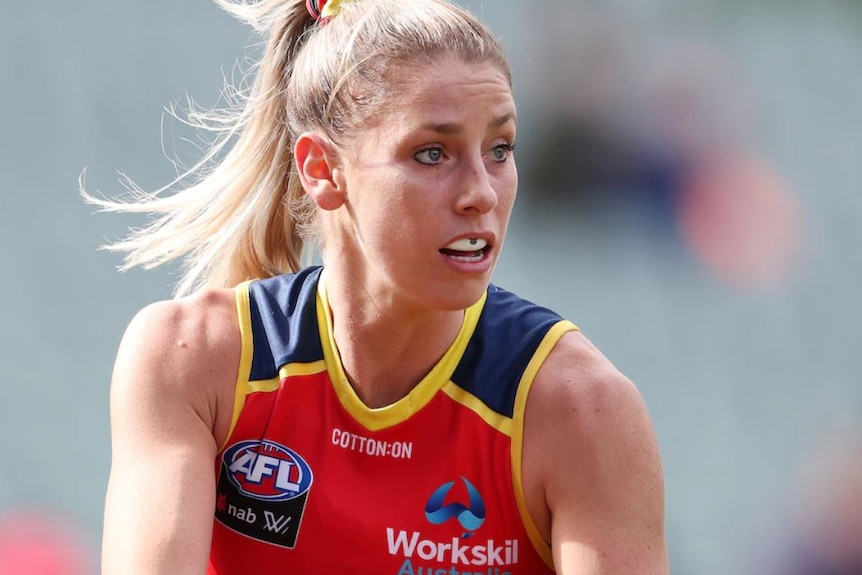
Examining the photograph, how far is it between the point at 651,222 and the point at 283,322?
7.36ft

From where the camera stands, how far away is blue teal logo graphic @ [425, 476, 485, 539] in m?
2.29

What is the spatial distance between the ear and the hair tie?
24cm

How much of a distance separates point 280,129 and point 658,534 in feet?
3.53

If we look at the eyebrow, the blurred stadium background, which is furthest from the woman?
the blurred stadium background

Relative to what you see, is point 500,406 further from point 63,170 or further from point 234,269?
point 63,170

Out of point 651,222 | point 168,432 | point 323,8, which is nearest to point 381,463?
point 168,432

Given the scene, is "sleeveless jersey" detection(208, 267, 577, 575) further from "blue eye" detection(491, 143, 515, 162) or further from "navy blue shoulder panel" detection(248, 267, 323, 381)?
"blue eye" detection(491, 143, 515, 162)

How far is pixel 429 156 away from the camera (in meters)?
2.20

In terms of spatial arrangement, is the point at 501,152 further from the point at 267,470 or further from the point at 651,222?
the point at 651,222

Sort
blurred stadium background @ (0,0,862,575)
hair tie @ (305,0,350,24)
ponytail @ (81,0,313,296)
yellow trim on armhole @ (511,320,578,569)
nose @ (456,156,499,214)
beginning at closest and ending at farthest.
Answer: nose @ (456,156,499,214), yellow trim on armhole @ (511,320,578,569), hair tie @ (305,0,350,24), ponytail @ (81,0,313,296), blurred stadium background @ (0,0,862,575)

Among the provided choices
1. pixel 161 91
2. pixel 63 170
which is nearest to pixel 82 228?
pixel 63 170

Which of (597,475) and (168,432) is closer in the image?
(597,475)

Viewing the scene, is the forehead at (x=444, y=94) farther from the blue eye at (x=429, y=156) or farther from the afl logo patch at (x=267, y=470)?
the afl logo patch at (x=267, y=470)

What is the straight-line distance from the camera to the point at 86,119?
422 centimetres
